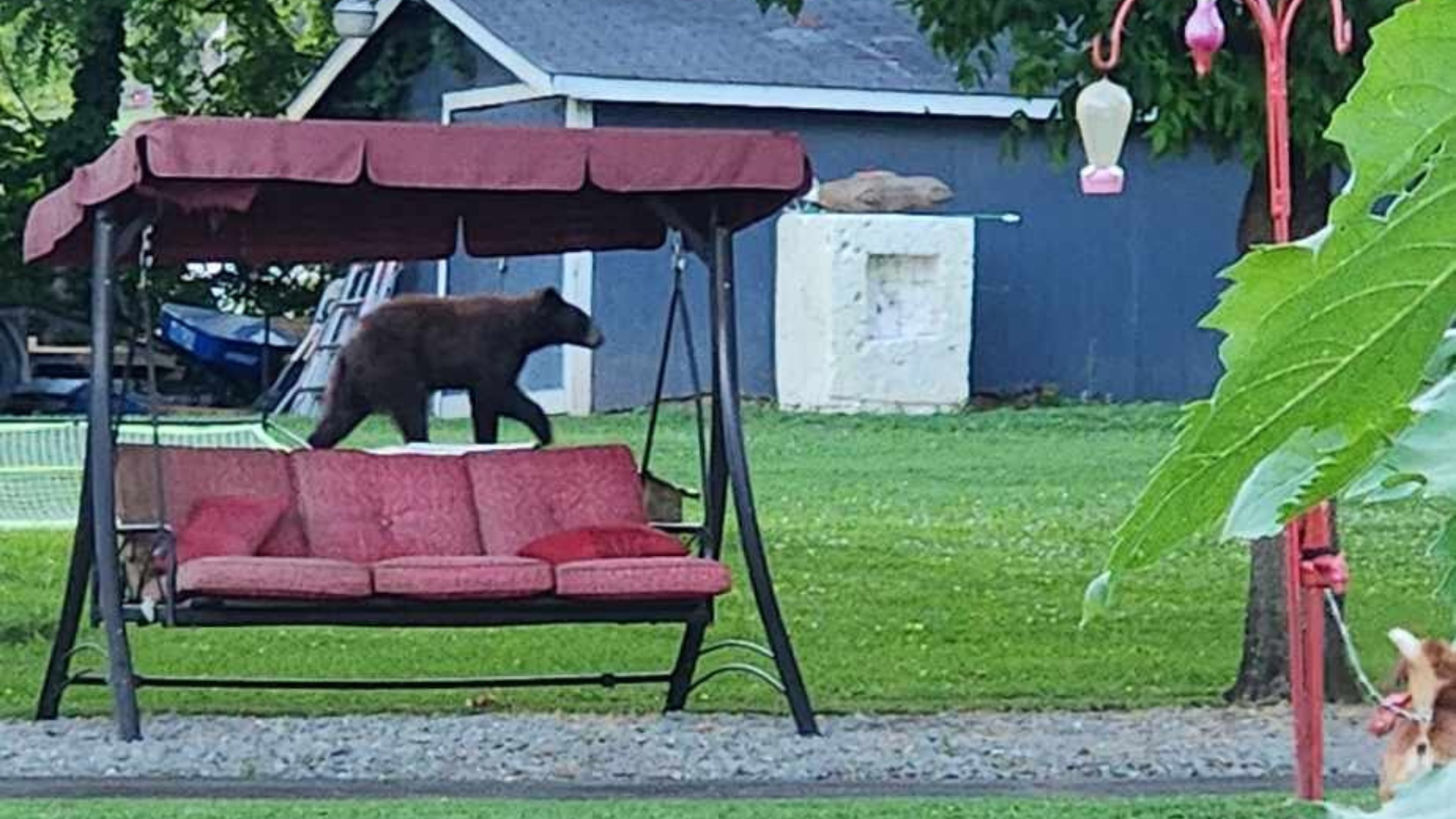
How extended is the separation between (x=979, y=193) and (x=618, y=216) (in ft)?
51.5

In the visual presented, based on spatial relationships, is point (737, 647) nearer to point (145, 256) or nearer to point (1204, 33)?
point (145, 256)

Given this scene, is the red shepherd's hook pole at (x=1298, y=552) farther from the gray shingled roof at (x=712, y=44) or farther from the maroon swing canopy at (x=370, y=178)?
the gray shingled roof at (x=712, y=44)

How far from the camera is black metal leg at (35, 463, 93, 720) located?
10227 mm

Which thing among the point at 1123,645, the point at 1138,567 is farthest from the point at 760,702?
the point at 1138,567

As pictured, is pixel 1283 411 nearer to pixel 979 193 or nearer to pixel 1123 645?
pixel 1123 645

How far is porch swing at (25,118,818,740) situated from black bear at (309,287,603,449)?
2.51 meters

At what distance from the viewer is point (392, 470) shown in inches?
431

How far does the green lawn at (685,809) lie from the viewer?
786 cm


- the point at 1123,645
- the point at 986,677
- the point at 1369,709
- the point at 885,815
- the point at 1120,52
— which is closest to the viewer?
the point at 885,815

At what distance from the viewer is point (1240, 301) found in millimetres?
632

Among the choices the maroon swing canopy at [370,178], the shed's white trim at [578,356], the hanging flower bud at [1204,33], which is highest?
the hanging flower bud at [1204,33]

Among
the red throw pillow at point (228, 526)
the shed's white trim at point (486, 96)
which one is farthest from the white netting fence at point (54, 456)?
the shed's white trim at point (486, 96)

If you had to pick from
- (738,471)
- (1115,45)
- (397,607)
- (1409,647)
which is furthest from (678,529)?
(1409,647)

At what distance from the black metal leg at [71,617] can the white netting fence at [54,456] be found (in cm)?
451
